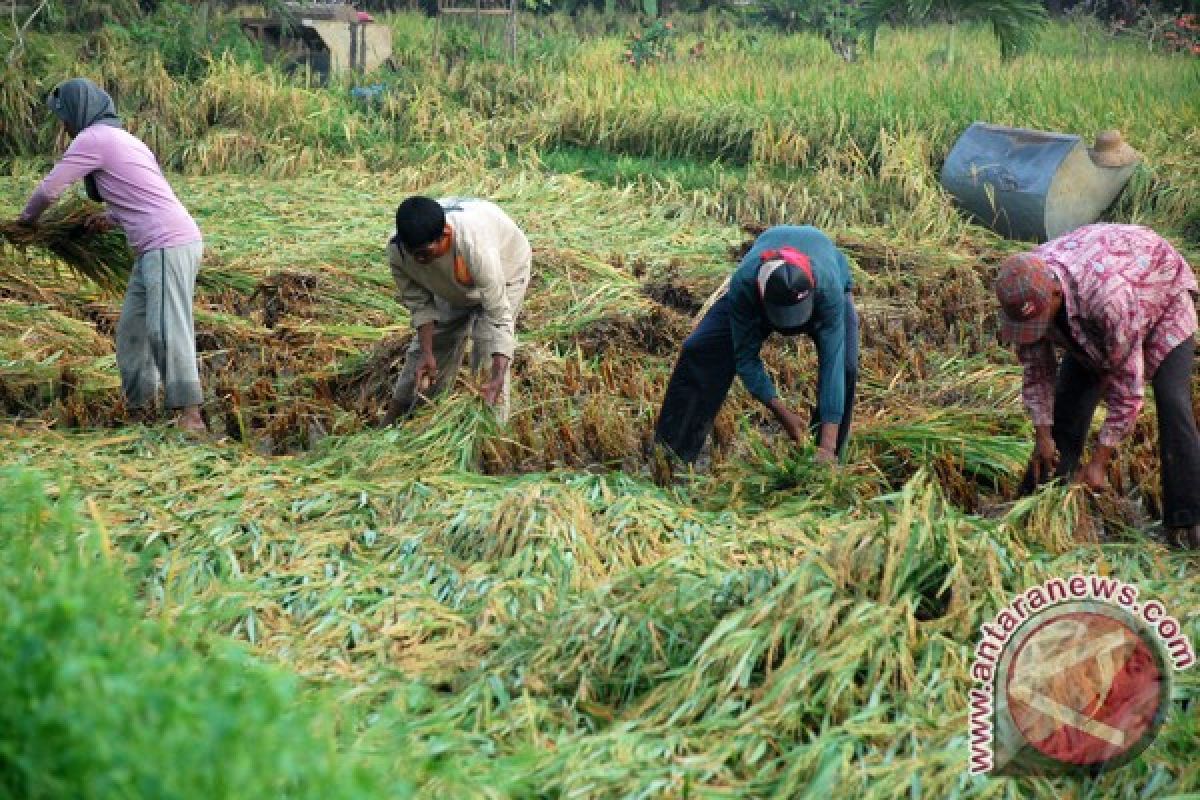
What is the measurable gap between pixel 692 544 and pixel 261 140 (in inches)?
315

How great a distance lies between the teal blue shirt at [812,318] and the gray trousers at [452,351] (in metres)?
1.01

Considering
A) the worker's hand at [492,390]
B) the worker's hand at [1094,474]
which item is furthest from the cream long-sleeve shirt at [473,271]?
the worker's hand at [1094,474]

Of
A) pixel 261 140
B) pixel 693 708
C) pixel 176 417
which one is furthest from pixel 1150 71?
pixel 693 708

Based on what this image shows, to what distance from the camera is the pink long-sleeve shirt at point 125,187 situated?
5.62 metres

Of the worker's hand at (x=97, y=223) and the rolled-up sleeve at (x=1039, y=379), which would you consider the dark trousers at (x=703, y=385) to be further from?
the worker's hand at (x=97, y=223)

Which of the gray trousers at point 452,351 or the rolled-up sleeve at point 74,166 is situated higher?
the rolled-up sleeve at point 74,166

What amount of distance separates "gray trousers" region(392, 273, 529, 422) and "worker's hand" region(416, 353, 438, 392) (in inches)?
1.6

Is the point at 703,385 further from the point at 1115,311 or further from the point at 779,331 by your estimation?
the point at 1115,311

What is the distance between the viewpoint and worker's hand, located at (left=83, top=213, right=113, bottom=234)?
6.09 metres

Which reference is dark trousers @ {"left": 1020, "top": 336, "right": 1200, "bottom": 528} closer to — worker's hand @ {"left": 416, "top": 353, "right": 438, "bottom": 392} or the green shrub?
worker's hand @ {"left": 416, "top": 353, "right": 438, "bottom": 392}

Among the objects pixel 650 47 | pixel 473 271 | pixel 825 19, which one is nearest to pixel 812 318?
pixel 473 271

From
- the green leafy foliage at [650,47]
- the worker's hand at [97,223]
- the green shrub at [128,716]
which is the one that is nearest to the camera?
the green shrub at [128,716]

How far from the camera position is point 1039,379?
458 cm

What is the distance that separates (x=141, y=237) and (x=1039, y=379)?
3300 mm
